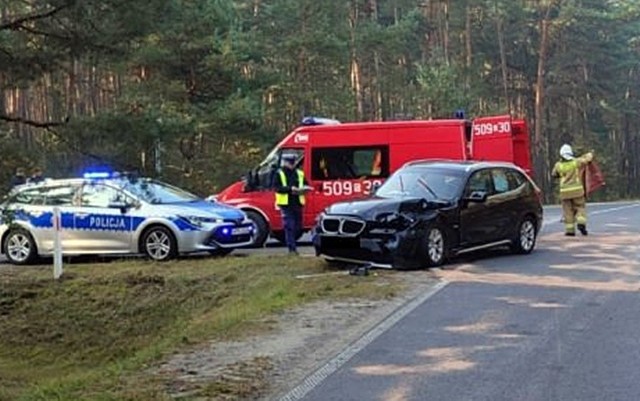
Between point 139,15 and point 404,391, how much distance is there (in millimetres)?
7560

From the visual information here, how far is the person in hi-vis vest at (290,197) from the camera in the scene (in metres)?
16.3

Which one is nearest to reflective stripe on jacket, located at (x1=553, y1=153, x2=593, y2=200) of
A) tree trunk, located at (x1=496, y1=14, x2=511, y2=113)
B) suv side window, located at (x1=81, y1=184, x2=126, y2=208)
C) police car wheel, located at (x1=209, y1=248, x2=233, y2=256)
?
police car wheel, located at (x1=209, y1=248, x2=233, y2=256)

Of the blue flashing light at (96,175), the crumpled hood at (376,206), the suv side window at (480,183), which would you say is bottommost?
the crumpled hood at (376,206)

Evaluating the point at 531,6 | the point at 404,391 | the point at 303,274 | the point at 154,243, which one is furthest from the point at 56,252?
the point at 531,6

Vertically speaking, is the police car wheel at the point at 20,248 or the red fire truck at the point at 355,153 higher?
the red fire truck at the point at 355,153

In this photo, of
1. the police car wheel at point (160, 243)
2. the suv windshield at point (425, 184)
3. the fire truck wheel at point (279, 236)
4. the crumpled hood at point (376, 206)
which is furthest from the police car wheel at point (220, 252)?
the suv windshield at point (425, 184)

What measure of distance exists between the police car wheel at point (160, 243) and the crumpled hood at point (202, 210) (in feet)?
1.26

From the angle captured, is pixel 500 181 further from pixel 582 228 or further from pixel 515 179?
pixel 582 228

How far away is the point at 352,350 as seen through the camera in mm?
8320

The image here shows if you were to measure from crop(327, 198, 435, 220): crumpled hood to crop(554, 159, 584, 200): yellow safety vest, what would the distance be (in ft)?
18.5

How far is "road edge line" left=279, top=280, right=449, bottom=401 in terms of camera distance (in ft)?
22.9

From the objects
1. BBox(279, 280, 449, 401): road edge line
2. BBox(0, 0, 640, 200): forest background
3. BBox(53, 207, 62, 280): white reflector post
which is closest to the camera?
BBox(279, 280, 449, 401): road edge line

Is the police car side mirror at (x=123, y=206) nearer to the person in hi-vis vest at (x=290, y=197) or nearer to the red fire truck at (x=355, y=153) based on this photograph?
the person in hi-vis vest at (x=290, y=197)

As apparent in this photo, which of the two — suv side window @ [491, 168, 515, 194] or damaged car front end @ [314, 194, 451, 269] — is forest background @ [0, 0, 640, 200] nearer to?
damaged car front end @ [314, 194, 451, 269]
